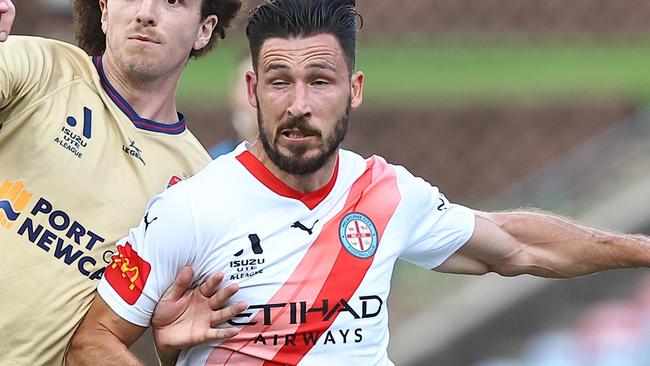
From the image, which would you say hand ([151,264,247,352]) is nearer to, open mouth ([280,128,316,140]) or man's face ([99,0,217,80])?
open mouth ([280,128,316,140])

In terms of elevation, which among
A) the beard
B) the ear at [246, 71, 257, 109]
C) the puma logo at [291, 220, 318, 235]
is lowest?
the puma logo at [291, 220, 318, 235]

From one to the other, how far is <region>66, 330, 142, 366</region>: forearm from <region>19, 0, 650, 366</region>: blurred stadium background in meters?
4.67

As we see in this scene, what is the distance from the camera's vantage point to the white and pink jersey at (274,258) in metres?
4.04

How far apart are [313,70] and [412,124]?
6210mm

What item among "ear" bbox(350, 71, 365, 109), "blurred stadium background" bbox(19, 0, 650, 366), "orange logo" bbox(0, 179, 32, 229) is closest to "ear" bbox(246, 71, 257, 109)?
"ear" bbox(350, 71, 365, 109)

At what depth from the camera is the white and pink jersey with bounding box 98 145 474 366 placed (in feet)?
13.3

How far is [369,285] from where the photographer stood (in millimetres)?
4250

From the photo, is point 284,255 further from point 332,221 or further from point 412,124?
point 412,124

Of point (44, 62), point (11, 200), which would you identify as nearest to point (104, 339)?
point (11, 200)

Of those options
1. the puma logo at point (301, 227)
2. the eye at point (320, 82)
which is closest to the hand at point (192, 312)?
the puma logo at point (301, 227)

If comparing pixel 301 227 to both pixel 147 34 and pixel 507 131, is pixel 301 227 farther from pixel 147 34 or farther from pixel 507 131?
pixel 507 131

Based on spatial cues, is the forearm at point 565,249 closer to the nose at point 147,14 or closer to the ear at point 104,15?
the nose at point 147,14

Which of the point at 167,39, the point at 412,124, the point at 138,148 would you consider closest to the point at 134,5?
the point at 167,39

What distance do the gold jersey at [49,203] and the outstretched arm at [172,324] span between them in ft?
0.41
